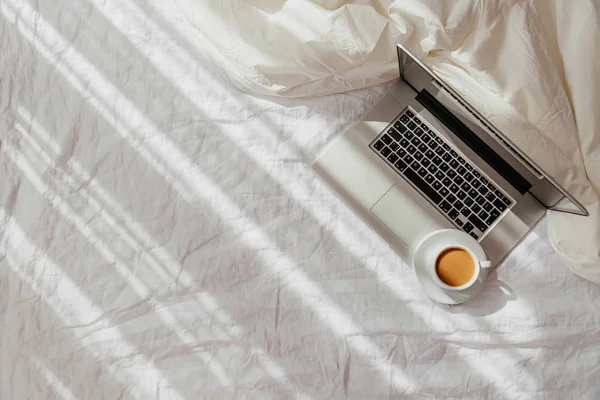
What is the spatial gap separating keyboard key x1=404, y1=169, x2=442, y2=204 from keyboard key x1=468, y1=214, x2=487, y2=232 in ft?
0.19

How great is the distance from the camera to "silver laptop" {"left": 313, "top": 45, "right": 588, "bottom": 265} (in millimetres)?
908

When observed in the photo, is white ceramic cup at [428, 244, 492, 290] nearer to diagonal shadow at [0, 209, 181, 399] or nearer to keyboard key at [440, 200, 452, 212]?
keyboard key at [440, 200, 452, 212]

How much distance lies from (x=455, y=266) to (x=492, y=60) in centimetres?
32

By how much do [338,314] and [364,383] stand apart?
114mm

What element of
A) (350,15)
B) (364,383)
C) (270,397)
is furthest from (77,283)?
(350,15)

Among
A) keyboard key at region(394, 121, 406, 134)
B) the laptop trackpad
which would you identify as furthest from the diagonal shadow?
keyboard key at region(394, 121, 406, 134)

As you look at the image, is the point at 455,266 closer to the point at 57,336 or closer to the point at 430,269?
the point at 430,269

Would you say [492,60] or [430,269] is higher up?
[492,60]

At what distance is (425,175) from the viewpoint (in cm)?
93

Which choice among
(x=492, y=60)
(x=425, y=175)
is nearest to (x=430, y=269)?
(x=425, y=175)

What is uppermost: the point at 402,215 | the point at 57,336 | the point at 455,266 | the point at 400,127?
the point at 57,336

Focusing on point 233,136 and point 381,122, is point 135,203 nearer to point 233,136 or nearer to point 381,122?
point 233,136

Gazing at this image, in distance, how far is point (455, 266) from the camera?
87 centimetres

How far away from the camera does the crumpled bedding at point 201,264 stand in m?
0.90
